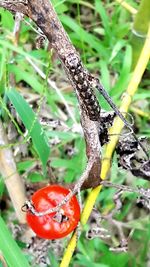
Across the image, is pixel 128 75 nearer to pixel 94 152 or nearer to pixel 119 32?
pixel 119 32

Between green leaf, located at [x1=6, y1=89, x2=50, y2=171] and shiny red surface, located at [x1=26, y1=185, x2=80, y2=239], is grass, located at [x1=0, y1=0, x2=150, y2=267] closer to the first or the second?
green leaf, located at [x1=6, y1=89, x2=50, y2=171]

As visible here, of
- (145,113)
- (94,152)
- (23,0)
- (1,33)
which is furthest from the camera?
(145,113)

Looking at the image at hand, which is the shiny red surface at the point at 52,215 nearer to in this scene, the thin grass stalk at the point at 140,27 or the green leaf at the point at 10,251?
the green leaf at the point at 10,251

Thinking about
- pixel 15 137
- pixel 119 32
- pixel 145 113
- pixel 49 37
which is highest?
pixel 49 37

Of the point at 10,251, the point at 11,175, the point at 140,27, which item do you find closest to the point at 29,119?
the point at 11,175

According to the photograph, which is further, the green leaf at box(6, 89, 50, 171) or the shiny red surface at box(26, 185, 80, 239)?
the green leaf at box(6, 89, 50, 171)

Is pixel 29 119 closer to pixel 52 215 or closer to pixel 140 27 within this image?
pixel 52 215

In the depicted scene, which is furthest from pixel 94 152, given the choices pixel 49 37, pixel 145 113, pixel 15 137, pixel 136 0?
pixel 136 0

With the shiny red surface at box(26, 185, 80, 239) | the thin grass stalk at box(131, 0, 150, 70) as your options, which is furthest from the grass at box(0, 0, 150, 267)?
the shiny red surface at box(26, 185, 80, 239)
